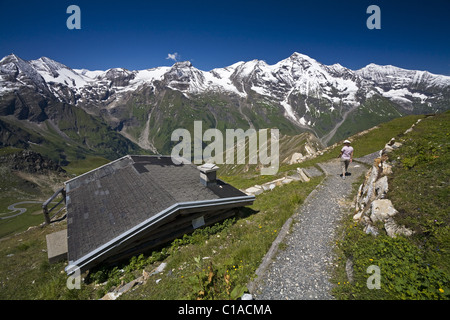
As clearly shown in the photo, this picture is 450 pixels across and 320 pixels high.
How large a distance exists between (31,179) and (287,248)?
21639 cm

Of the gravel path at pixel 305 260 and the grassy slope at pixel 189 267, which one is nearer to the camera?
the gravel path at pixel 305 260

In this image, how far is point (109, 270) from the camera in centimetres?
944

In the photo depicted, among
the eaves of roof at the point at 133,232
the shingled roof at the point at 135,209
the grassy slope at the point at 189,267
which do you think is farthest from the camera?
the shingled roof at the point at 135,209

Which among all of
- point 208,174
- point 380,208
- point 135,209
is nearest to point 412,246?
point 380,208

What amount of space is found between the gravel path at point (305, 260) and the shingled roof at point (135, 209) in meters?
4.50

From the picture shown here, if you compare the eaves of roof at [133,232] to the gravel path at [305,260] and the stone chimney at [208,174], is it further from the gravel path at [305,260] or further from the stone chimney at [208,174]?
the gravel path at [305,260]

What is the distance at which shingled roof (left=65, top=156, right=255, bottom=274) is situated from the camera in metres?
9.45

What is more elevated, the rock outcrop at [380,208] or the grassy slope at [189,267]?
the rock outcrop at [380,208]

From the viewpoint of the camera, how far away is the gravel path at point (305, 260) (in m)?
6.40

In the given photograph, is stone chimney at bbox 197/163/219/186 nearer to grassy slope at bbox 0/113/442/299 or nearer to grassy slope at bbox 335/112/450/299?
grassy slope at bbox 0/113/442/299

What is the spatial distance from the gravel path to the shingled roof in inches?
177

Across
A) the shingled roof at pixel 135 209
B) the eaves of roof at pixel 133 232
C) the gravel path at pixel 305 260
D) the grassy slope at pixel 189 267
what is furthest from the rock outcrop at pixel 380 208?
the eaves of roof at pixel 133 232

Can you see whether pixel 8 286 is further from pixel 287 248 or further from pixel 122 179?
pixel 287 248

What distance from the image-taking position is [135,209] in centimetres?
1133
